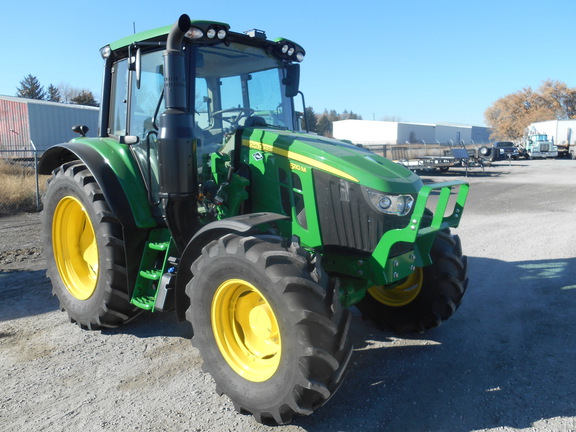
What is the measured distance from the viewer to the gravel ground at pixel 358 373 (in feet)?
10.2

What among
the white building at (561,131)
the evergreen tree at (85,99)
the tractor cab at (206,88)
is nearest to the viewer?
the tractor cab at (206,88)

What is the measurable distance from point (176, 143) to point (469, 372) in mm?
2725

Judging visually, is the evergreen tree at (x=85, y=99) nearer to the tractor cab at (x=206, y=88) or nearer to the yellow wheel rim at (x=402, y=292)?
the tractor cab at (x=206, y=88)

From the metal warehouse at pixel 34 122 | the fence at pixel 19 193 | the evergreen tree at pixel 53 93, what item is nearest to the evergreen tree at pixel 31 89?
the evergreen tree at pixel 53 93

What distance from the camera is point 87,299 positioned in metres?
4.42

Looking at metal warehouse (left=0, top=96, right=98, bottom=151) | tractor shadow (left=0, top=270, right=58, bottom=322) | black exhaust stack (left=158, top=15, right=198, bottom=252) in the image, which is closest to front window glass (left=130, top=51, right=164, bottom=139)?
black exhaust stack (left=158, top=15, right=198, bottom=252)

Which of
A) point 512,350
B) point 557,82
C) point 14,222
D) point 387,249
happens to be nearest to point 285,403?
point 387,249

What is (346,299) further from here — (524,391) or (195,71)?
(195,71)

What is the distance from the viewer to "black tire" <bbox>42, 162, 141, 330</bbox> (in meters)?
4.00

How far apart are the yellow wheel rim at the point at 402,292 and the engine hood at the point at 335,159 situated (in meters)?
0.95

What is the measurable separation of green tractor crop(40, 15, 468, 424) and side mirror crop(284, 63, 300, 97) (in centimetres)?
2

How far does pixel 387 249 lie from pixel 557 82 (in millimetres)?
65441

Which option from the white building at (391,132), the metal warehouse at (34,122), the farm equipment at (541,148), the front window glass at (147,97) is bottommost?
the front window glass at (147,97)

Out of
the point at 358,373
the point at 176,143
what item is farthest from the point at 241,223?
the point at 358,373
